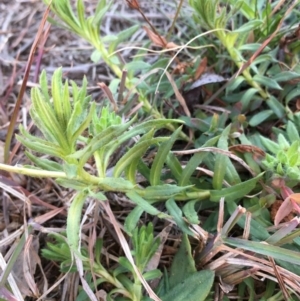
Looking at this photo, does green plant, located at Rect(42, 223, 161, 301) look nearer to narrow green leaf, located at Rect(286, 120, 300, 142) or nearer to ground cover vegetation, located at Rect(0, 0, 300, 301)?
ground cover vegetation, located at Rect(0, 0, 300, 301)

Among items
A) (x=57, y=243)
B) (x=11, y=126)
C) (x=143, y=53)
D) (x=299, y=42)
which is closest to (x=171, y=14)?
(x=143, y=53)

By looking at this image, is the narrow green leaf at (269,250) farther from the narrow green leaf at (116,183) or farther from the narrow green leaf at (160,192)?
the narrow green leaf at (116,183)

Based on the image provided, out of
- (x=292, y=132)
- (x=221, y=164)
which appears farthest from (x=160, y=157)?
(x=292, y=132)

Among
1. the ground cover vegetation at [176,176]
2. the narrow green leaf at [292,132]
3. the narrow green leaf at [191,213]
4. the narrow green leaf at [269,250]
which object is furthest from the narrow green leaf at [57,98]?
the narrow green leaf at [292,132]

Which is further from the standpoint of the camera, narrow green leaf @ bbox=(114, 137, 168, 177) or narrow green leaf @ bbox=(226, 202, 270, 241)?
narrow green leaf @ bbox=(226, 202, 270, 241)

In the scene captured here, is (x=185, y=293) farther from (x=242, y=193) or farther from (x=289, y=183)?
(x=289, y=183)

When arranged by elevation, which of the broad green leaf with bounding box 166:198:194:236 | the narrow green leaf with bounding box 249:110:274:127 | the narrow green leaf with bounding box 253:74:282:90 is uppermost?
the narrow green leaf with bounding box 253:74:282:90

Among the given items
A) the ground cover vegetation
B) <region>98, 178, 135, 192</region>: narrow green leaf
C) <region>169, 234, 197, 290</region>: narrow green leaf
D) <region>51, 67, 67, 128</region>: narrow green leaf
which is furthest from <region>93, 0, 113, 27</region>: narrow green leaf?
<region>169, 234, 197, 290</region>: narrow green leaf

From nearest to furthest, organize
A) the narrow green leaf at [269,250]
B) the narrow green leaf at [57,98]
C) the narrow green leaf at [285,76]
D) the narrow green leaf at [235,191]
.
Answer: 1. the narrow green leaf at [57,98]
2. the narrow green leaf at [269,250]
3. the narrow green leaf at [235,191]
4. the narrow green leaf at [285,76]

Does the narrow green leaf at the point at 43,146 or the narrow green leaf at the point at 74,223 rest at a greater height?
the narrow green leaf at the point at 43,146
